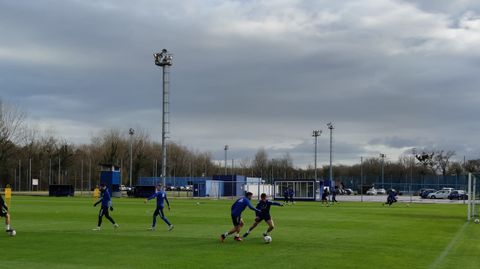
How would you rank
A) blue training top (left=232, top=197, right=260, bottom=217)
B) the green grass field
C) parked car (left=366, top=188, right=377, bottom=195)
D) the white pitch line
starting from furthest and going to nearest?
1. parked car (left=366, top=188, right=377, bottom=195)
2. blue training top (left=232, top=197, right=260, bottom=217)
3. the white pitch line
4. the green grass field

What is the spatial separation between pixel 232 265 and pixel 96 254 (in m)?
4.40

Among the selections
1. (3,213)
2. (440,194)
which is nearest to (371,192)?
(440,194)

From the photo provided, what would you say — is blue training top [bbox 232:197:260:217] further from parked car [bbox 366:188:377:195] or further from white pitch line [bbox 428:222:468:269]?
parked car [bbox 366:188:377:195]

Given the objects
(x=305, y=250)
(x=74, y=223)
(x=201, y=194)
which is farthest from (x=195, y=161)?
(x=305, y=250)

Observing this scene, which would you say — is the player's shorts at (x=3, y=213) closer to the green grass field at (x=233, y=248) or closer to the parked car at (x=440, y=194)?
the green grass field at (x=233, y=248)

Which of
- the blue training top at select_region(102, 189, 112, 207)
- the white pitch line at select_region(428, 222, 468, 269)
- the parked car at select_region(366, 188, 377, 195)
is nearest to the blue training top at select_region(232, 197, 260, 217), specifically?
the white pitch line at select_region(428, 222, 468, 269)

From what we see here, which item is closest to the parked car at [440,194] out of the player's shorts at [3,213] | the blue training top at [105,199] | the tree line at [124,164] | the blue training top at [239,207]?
the tree line at [124,164]

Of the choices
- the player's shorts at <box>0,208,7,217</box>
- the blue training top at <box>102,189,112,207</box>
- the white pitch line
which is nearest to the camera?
the white pitch line

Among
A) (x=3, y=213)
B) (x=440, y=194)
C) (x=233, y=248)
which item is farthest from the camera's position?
(x=440, y=194)

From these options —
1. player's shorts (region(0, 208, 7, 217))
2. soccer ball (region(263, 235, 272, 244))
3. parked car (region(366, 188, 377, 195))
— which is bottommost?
parked car (region(366, 188, 377, 195))

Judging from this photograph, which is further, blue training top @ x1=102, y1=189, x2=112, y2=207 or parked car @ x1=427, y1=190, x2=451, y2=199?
parked car @ x1=427, y1=190, x2=451, y2=199

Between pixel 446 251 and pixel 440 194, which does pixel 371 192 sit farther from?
pixel 446 251

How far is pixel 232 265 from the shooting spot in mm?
14500

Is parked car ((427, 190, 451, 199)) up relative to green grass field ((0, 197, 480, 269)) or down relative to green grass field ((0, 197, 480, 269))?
down
